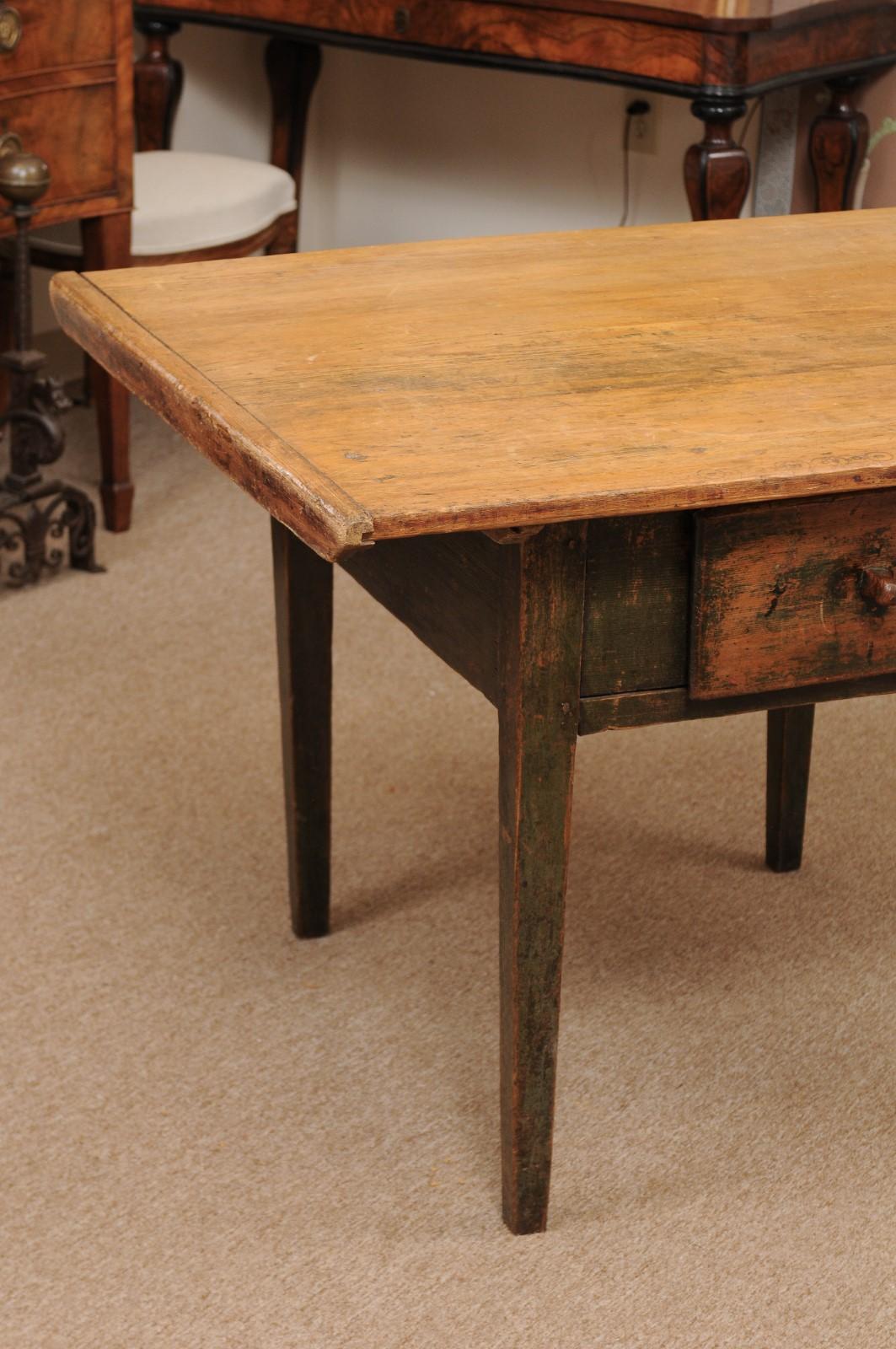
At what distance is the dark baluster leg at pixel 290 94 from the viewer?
354 cm

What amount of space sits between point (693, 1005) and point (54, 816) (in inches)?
29.9

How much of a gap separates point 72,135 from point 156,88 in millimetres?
832

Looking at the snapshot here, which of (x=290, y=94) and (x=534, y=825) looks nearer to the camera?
(x=534, y=825)

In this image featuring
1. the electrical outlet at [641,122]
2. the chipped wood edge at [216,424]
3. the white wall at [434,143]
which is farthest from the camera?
the white wall at [434,143]

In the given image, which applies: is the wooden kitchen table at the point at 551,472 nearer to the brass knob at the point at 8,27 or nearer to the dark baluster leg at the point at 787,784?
the dark baluster leg at the point at 787,784

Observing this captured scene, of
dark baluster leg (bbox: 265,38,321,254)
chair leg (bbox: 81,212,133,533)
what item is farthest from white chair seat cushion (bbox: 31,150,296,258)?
dark baluster leg (bbox: 265,38,321,254)

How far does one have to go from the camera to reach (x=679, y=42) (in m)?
2.47

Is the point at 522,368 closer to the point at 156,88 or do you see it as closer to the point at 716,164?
the point at 716,164

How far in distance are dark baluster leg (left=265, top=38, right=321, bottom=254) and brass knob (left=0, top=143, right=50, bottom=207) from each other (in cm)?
130

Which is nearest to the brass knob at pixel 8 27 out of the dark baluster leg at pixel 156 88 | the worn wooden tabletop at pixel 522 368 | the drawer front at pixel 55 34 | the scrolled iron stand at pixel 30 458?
the drawer front at pixel 55 34

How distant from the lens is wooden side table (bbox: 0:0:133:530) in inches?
92.7

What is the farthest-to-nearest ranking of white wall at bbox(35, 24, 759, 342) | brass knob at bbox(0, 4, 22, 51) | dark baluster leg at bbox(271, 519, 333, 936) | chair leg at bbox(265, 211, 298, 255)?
white wall at bbox(35, 24, 759, 342) → chair leg at bbox(265, 211, 298, 255) → brass knob at bbox(0, 4, 22, 51) → dark baluster leg at bbox(271, 519, 333, 936)

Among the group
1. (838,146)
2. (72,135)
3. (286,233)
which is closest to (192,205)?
(72,135)

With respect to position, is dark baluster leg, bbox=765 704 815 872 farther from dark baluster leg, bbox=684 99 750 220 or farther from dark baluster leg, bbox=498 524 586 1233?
dark baluster leg, bbox=684 99 750 220
